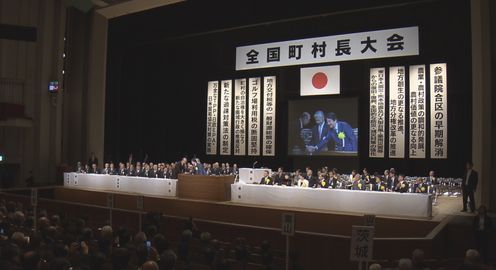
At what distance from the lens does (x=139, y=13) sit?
17.2 metres

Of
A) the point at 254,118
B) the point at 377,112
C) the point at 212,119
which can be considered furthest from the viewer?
the point at 212,119

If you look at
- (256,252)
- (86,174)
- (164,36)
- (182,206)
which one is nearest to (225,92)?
(164,36)

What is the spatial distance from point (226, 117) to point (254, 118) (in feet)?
4.18

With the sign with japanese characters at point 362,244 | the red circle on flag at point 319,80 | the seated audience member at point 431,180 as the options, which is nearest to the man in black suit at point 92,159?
the red circle on flag at point 319,80

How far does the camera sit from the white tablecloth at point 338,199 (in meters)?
→ 9.94

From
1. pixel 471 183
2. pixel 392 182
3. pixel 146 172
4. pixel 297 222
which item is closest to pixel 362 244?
pixel 297 222

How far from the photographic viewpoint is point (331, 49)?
1512 centimetres

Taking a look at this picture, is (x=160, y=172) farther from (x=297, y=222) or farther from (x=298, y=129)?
(x=297, y=222)

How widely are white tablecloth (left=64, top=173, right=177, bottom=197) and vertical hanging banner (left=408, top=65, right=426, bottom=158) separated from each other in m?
7.30

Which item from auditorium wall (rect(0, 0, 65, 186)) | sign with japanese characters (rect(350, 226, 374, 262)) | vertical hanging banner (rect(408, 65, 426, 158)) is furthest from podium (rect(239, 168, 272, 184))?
sign with japanese characters (rect(350, 226, 374, 262))

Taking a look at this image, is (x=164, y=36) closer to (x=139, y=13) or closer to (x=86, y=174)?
(x=139, y=13)

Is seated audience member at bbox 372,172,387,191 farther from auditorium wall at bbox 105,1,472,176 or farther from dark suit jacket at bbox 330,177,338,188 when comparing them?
auditorium wall at bbox 105,1,472,176

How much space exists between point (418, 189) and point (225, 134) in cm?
894

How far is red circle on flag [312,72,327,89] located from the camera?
52.3 feet
